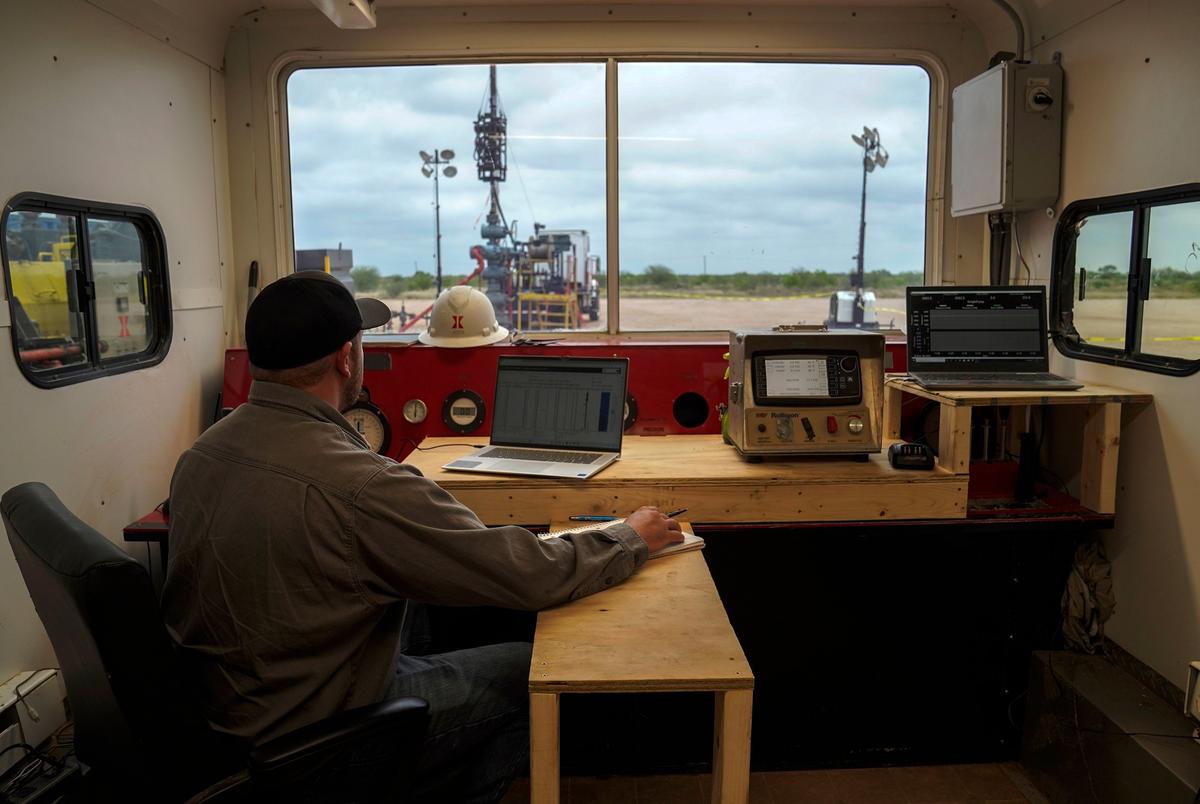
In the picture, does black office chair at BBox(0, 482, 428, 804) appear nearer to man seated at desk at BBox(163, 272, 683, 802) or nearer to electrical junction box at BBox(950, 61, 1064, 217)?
man seated at desk at BBox(163, 272, 683, 802)

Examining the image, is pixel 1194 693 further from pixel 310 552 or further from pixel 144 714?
pixel 144 714

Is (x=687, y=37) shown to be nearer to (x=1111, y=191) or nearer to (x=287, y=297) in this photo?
(x=1111, y=191)

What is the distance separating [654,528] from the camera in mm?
1985

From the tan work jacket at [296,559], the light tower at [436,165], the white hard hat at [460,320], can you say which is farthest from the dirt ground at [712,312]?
the tan work jacket at [296,559]

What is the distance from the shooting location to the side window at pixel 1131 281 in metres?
2.43

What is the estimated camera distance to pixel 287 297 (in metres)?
1.57

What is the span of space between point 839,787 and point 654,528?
4.11 ft

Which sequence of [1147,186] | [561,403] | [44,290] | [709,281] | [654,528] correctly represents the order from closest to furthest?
[654,528] → [44,290] → [1147,186] → [561,403] → [709,281]

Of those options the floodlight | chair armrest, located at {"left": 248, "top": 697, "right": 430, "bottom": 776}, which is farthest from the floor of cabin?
the floodlight

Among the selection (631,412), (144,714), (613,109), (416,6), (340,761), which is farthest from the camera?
(613,109)

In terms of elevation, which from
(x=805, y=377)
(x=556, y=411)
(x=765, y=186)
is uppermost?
(x=765, y=186)

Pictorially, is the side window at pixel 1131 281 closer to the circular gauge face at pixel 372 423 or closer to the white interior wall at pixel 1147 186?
the white interior wall at pixel 1147 186

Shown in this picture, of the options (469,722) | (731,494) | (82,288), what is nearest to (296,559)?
(469,722)

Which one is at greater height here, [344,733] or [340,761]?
[344,733]
